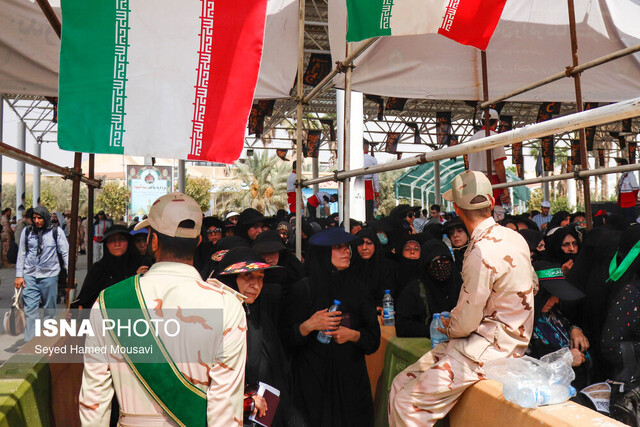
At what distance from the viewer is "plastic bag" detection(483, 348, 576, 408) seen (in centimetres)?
225

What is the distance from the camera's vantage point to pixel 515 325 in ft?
8.36

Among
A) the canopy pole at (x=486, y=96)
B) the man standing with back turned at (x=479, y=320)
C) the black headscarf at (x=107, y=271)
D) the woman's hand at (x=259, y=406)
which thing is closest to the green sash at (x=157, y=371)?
the woman's hand at (x=259, y=406)

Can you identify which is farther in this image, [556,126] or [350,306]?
[350,306]

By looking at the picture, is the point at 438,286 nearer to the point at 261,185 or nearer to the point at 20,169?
the point at 20,169

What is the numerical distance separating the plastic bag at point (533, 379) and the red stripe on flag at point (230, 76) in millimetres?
1907

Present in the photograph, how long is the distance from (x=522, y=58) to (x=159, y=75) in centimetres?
498

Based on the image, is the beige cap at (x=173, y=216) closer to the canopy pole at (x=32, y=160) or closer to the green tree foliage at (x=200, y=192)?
the canopy pole at (x=32, y=160)

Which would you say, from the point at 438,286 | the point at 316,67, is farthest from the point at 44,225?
the point at 438,286

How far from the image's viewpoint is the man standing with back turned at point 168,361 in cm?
201

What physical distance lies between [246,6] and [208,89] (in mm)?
616

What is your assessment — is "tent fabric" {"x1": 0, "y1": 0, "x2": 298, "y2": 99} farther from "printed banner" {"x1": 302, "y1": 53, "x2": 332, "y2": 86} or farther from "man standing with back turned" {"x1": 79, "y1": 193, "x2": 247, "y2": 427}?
"printed banner" {"x1": 302, "y1": 53, "x2": 332, "y2": 86}

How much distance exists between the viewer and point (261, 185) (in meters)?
39.1

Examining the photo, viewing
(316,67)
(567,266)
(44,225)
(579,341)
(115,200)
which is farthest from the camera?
(115,200)

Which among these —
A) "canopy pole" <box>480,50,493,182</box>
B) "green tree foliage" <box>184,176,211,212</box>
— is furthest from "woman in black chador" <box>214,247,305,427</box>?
"green tree foliage" <box>184,176,211,212</box>
